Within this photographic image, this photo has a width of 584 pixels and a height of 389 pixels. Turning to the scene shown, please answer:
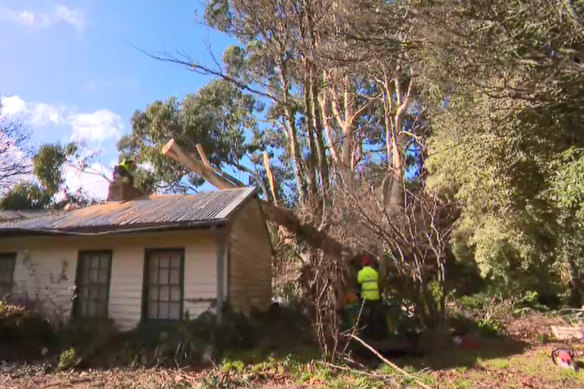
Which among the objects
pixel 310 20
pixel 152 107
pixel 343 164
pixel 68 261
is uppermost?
pixel 152 107

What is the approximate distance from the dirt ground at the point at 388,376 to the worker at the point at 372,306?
0.99 meters

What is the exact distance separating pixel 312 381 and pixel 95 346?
531cm

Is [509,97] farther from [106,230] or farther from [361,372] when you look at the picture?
[106,230]

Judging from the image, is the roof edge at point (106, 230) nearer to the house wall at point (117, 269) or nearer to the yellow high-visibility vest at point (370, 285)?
the house wall at point (117, 269)

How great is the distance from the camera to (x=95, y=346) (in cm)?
991

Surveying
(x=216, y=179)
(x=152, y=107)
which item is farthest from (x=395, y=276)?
(x=152, y=107)

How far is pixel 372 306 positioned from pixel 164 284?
4.98m

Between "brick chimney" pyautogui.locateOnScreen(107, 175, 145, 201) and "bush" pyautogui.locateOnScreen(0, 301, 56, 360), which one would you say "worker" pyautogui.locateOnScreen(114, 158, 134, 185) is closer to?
"brick chimney" pyautogui.locateOnScreen(107, 175, 145, 201)

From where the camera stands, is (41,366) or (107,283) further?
(107,283)

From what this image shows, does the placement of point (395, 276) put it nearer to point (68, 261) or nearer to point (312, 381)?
point (312, 381)

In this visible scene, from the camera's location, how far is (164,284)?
428 inches

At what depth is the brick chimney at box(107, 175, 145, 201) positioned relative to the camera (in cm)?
1388

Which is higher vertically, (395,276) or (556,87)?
(556,87)

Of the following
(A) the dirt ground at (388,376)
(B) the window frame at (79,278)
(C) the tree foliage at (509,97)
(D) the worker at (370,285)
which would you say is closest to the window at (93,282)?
(B) the window frame at (79,278)
